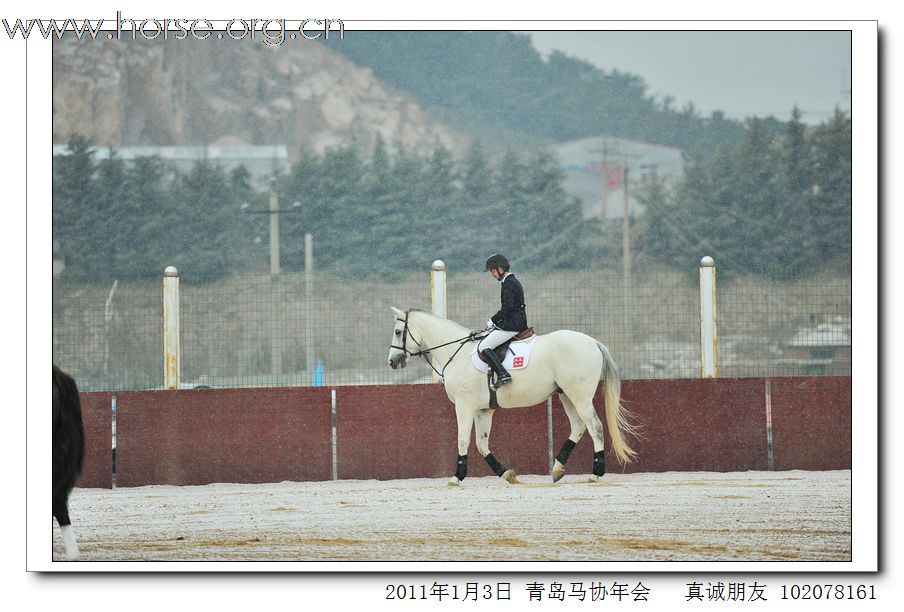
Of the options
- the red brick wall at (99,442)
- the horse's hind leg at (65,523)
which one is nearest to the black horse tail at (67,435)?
the horse's hind leg at (65,523)

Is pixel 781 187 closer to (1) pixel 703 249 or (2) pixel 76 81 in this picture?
(1) pixel 703 249

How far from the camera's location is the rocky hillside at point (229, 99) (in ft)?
244

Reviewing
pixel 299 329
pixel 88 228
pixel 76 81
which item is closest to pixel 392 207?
pixel 88 228

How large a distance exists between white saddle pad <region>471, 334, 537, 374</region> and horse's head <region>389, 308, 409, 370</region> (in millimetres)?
862

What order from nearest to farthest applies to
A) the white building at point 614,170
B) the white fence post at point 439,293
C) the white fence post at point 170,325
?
the white fence post at point 170,325 → the white fence post at point 439,293 → the white building at point 614,170

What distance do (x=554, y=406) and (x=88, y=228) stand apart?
42.9 meters

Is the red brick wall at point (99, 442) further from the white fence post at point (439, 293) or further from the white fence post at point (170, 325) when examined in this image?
the white fence post at point (439, 293)

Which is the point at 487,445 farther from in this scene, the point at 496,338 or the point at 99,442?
the point at 99,442

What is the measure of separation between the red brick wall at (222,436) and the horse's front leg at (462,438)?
64.5 inches

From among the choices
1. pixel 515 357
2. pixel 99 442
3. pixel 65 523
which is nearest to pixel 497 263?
pixel 515 357

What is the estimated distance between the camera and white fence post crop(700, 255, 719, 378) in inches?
495

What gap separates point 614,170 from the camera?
72438 millimetres

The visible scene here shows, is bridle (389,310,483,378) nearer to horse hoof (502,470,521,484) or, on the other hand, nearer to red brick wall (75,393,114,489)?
horse hoof (502,470,521,484)

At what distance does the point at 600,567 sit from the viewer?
728 centimetres
